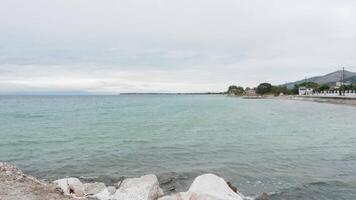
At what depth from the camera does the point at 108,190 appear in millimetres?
11359

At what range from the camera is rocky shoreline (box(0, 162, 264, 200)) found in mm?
9297

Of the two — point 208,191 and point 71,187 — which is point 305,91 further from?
point 208,191

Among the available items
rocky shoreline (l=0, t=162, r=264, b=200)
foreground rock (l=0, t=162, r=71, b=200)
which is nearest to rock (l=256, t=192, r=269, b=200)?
rocky shoreline (l=0, t=162, r=264, b=200)

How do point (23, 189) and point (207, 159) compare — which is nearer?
point (23, 189)

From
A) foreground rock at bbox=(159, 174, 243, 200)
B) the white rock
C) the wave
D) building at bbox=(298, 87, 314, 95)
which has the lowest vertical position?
the wave

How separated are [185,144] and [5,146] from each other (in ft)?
36.8

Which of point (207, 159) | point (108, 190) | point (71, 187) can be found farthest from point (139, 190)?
point (207, 159)

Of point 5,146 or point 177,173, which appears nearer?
point 177,173

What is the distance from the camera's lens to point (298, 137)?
1094 inches

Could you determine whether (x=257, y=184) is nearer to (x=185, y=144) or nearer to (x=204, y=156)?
(x=204, y=156)

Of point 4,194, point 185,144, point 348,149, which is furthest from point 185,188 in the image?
point 348,149

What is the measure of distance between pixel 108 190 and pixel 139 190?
1.19 m

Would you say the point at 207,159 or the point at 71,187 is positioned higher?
the point at 71,187

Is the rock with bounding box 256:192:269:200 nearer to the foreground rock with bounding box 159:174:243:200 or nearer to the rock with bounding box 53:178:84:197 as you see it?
the foreground rock with bounding box 159:174:243:200
